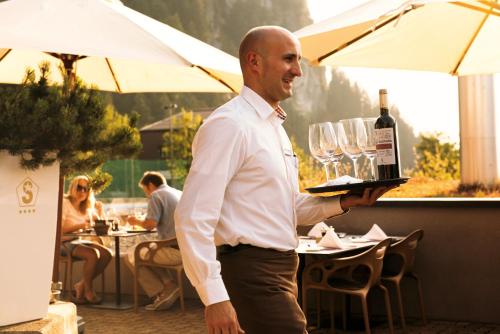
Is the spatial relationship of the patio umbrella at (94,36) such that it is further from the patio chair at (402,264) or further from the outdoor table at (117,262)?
Result: the outdoor table at (117,262)

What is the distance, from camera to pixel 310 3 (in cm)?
11188

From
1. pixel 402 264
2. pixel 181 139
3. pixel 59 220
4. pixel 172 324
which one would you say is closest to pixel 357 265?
pixel 402 264

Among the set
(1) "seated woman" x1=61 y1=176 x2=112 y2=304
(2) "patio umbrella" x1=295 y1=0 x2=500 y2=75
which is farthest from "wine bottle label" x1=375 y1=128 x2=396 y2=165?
(1) "seated woman" x1=61 y1=176 x2=112 y2=304

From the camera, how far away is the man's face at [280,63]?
2.75 metres

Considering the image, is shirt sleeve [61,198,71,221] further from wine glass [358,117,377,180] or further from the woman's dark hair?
wine glass [358,117,377,180]

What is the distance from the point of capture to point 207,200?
2.53 meters

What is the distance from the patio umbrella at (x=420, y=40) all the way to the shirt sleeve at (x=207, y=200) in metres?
2.74

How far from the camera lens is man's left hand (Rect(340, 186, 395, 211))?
2.88m

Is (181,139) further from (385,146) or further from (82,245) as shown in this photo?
(385,146)

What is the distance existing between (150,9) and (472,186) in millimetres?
81189

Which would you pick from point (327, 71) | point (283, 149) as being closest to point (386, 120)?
point (283, 149)

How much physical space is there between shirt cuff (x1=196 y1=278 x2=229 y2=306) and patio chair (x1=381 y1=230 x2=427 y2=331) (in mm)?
4469

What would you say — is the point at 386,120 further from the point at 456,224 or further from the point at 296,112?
the point at 296,112

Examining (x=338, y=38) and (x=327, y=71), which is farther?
(x=327, y=71)
